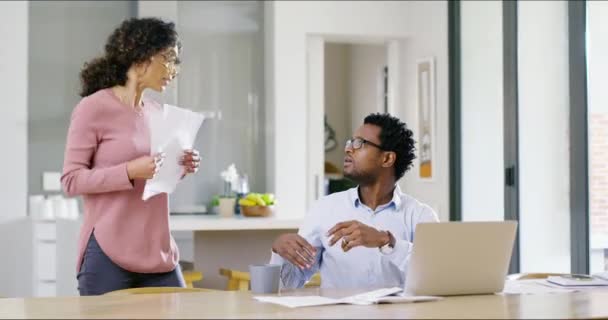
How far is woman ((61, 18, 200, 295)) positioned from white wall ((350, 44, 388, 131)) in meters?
4.97

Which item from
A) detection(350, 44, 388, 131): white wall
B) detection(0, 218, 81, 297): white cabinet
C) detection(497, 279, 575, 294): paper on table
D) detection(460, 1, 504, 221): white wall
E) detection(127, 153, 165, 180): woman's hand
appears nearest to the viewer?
detection(497, 279, 575, 294): paper on table

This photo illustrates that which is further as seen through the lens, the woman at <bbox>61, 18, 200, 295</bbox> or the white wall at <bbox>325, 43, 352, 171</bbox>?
the white wall at <bbox>325, 43, 352, 171</bbox>

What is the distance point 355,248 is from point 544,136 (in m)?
3.03

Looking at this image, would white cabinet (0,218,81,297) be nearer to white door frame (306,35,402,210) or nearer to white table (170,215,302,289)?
white table (170,215,302,289)

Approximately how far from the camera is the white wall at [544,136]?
519 cm

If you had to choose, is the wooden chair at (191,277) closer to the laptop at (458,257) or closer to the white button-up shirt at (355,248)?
the white button-up shirt at (355,248)

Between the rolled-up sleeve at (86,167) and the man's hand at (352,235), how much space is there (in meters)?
0.69

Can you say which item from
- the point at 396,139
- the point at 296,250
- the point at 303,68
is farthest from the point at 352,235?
the point at 303,68

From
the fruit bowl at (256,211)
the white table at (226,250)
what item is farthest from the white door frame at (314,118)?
the white table at (226,250)

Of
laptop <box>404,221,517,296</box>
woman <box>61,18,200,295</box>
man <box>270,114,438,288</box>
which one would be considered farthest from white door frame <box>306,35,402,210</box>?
laptop <box>404,221,517,296</box>

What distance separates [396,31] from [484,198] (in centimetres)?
145

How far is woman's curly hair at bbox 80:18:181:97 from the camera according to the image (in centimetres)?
278

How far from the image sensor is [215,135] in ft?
21.2

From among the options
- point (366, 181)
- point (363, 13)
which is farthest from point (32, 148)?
point (366, 181)
